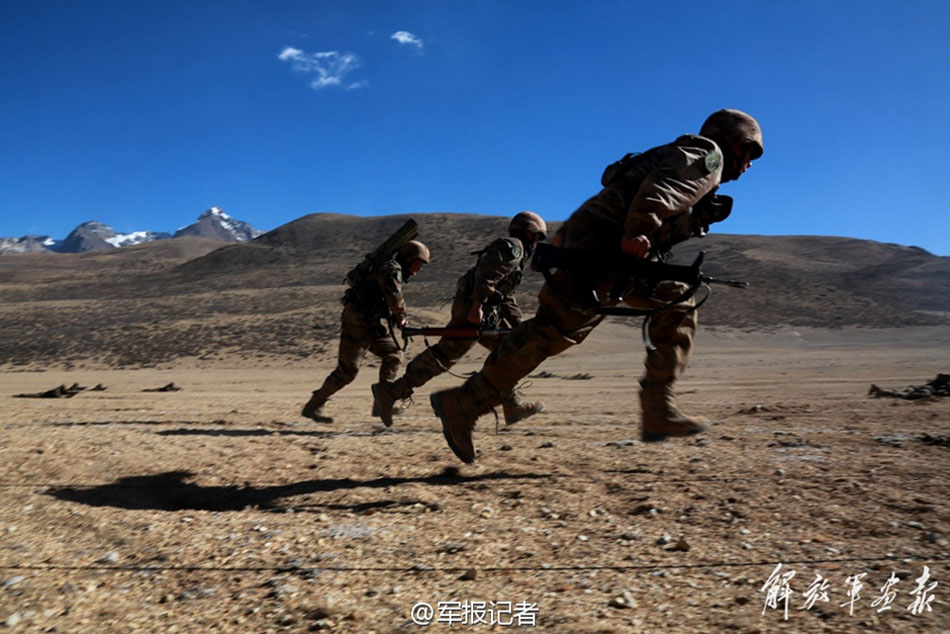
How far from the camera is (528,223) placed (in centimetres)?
633

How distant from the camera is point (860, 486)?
315cm

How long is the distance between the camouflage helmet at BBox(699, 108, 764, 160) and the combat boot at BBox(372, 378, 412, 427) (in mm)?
3541

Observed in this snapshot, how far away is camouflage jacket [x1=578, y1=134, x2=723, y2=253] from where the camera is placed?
3564 millimetres

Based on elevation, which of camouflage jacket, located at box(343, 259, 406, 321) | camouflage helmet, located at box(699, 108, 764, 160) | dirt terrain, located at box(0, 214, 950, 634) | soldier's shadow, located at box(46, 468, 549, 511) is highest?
camouflage helmet, located at box(699, 108, 764, 160)

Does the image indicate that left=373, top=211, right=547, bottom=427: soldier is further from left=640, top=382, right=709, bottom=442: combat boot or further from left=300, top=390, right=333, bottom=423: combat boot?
left=640, top=382, right=709, bottom=442: combat boot

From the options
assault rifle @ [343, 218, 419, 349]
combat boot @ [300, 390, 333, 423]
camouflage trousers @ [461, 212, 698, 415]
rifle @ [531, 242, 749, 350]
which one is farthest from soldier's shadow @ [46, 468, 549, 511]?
assault rifle @ [343, 218, 419, 349]

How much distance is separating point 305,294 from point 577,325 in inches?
1725

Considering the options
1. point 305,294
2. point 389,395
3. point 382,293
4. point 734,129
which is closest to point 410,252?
point 382,293

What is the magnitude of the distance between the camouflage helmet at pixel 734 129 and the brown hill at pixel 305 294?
27.0 ft

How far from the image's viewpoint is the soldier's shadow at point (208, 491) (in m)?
3.57

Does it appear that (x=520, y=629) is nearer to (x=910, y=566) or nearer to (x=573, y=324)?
(x=910, y=566)

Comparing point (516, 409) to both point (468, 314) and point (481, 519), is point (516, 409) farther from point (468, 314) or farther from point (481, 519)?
point (481, 519)

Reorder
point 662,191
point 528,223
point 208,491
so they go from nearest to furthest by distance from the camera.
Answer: point 662,191, point 208,491, point 528,223

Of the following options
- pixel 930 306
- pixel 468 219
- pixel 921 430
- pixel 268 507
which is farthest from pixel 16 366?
pixel 468 219
